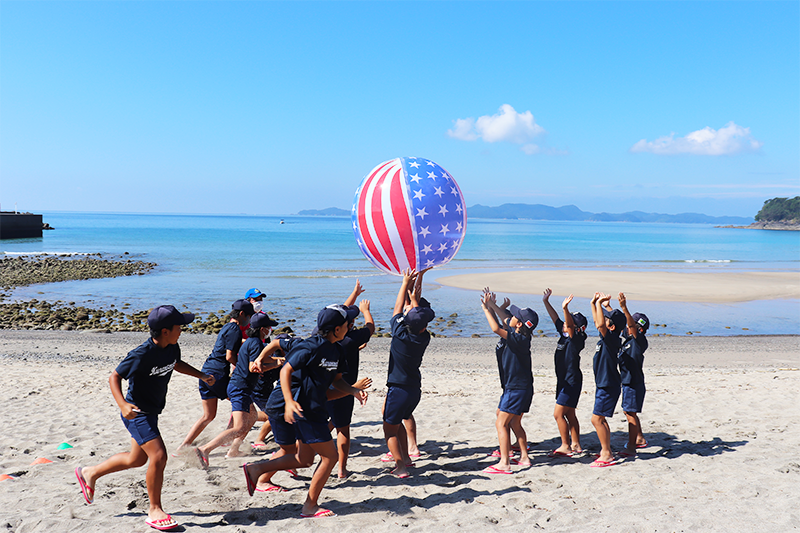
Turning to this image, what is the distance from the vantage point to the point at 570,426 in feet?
20.9

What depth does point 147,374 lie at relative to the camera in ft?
14.2

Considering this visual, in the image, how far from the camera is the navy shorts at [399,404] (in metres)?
5.46

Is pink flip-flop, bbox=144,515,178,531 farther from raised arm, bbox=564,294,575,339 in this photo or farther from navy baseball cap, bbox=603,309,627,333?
navy baseball cap, bbox=603,309,627,333

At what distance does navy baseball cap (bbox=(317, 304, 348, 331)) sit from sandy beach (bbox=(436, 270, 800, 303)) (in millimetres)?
22523

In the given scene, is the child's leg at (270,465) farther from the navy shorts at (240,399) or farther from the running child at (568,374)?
the running child at (568,374)

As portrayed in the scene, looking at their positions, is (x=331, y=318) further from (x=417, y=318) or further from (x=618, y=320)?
(x=618, y=320)

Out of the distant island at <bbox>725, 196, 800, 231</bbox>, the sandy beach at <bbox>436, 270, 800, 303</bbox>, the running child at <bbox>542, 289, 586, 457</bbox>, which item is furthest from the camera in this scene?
the distant island at <bbox>725, 196, 800, 231</bbox>

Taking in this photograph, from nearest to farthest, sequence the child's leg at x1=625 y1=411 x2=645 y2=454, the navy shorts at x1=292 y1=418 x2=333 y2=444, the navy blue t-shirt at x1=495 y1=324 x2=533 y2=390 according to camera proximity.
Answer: the navy shorts at x1=292 y1=418 x2=333 y2=444
the navy blue t-shirt at x1=495 y1=324 x2=533 y2=390
the child's leg at x1=625 y1=411 x2=645 y2=454

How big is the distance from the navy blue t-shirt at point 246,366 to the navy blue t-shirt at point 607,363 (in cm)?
351

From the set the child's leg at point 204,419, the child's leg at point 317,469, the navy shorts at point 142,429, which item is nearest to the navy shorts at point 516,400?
the child's leg at point 317,469

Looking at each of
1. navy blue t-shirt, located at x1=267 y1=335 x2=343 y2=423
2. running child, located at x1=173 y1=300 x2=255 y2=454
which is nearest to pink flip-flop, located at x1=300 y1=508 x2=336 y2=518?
navy blue t-shirt, located at x1=267 y1=335 x2=343 y2=423

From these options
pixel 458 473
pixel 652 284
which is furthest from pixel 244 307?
pixel 652 284

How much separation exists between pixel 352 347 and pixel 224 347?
5.71 feet

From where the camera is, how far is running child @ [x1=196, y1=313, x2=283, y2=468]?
570 cm
